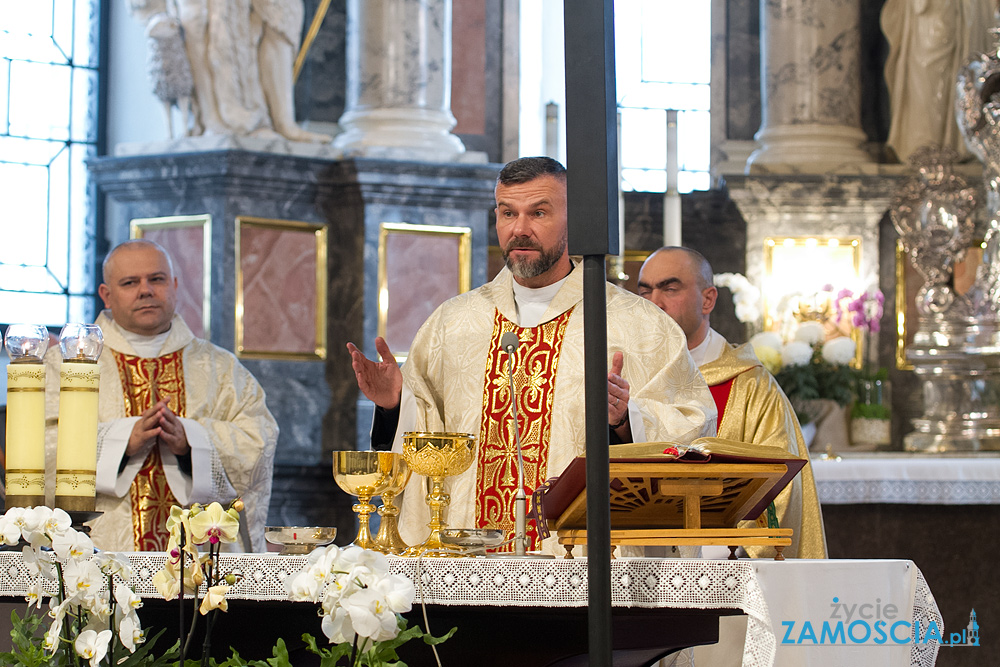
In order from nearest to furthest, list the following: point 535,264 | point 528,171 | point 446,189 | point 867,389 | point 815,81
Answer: point 528,171 < point 535,264 < point 446,189 < point 867,389 < point 815,81

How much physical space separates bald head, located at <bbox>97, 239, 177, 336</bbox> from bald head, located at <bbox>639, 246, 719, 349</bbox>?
1.63 m

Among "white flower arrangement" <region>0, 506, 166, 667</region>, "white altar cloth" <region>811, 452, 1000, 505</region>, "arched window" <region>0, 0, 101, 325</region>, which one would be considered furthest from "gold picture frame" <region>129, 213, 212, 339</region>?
"white flower arrangement" <region>0, 506, 166, 667</region>

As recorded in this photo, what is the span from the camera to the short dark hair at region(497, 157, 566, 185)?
3.41m

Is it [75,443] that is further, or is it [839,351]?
[839,351]

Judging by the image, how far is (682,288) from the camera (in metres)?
4.71

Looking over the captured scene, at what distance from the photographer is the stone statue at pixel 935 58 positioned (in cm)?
834

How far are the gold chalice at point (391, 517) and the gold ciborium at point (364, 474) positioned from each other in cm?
2

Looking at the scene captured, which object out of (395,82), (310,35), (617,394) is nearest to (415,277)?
(395,82)

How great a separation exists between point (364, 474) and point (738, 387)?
2.09m

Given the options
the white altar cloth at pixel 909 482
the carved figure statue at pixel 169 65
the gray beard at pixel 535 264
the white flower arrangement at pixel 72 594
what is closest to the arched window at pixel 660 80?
the carved figure statue at pixel 169 65

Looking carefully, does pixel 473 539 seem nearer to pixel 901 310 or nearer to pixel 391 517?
pixel 391 517

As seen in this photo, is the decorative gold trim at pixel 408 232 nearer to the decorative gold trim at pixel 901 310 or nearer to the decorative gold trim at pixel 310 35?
the decorative gold trim at pixel 310 35

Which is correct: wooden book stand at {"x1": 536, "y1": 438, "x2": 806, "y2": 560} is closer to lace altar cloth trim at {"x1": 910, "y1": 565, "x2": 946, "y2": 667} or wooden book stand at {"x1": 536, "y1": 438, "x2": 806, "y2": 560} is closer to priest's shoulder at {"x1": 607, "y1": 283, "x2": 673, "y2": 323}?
lace altar cloth trim at {"x1": 910, "y1": 565, "x2": 946, "y2": 667}

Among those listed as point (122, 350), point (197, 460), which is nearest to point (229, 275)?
point (122, 350)
